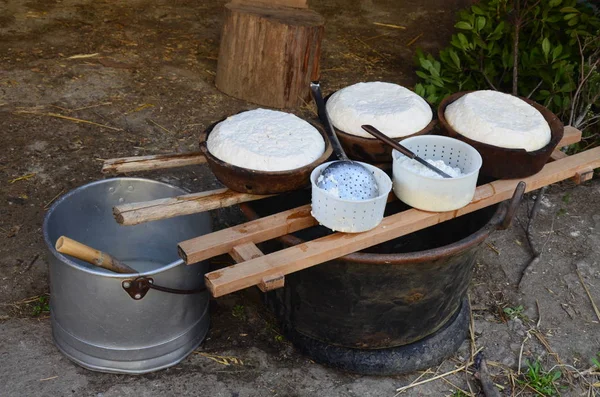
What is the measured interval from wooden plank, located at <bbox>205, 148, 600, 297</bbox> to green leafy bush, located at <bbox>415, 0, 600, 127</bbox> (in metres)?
1.81

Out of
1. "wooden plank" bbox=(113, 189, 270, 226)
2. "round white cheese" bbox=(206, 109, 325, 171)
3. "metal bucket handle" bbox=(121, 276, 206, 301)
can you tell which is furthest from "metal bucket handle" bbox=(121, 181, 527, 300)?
"round white cheese" bbox=(206, 109, 325, 171)

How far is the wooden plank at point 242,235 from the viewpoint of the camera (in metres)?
2.30

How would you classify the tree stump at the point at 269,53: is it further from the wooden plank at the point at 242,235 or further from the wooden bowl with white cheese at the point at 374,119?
the wooden plank at the point at 242,235

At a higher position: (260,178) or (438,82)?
(260,178)

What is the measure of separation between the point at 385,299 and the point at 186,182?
1.65 meters

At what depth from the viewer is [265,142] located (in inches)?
97.7

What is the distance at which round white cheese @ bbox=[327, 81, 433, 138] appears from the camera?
2.70m

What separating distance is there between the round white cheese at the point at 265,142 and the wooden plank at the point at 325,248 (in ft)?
1.00

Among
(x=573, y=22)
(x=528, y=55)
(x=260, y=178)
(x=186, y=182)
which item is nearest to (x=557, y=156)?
(x=260, y=178)

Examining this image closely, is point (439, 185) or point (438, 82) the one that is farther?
point (438, 82)

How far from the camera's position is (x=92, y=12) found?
5.81 meters

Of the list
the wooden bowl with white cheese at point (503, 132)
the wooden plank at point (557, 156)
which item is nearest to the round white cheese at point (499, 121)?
the wooden bowl with white cheese at point (503, 132)

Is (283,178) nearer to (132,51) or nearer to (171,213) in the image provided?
(171,213)

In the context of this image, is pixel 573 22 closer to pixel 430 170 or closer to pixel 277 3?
pixel 277 3
